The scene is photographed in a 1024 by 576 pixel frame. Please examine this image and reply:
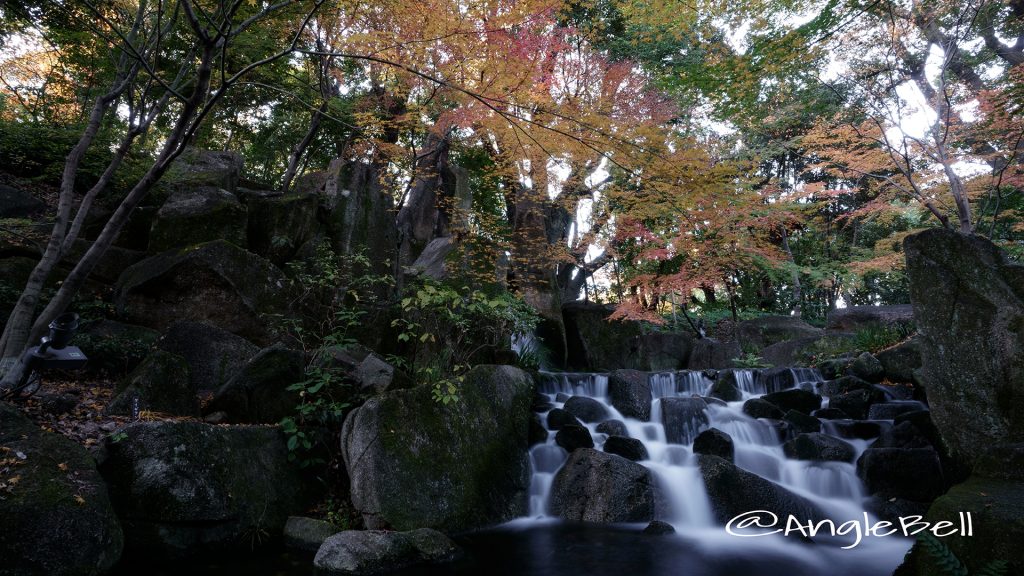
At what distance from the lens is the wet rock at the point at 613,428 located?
7656mm

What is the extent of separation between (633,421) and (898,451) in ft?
12.3

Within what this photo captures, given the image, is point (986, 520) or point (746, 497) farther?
point (746, 497)

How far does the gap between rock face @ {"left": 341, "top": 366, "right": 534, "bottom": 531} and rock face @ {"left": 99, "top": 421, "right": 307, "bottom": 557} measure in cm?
90

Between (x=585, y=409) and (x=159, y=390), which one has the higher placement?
(x=159, y=390)

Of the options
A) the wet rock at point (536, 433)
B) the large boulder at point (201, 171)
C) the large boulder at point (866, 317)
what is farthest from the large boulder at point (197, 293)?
the large boulder at point (866, 317)

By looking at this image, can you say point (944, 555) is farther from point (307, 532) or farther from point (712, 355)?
point (712, 355)

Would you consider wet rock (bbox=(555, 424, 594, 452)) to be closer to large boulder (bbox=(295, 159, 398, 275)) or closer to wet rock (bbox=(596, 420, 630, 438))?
wet rock (bbox=(596, 420, 630, 438))

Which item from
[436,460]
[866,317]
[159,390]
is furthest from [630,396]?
[866,317]

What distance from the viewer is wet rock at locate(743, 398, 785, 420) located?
26.5 ft

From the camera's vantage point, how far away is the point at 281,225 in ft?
30.9

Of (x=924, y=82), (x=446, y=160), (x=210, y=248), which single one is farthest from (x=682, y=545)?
(x=446, y=160)

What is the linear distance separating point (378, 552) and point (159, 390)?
3.17 meters

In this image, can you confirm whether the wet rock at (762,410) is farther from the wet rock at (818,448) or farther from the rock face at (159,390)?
the rock face at (159,390)

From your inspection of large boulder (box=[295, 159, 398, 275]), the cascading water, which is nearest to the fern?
the cascading water
